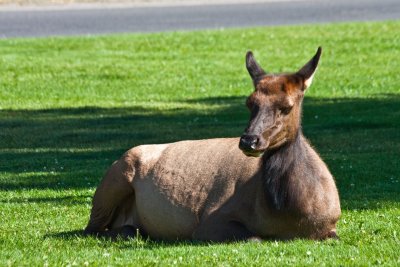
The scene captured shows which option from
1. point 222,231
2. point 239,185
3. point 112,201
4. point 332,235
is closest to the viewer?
point 332,235

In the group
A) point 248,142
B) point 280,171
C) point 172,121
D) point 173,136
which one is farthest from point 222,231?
point 172,121

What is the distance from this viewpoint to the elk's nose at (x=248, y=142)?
27.9 ft

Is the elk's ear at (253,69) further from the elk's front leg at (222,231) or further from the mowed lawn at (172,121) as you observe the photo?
the mowed lawn at (172,121)

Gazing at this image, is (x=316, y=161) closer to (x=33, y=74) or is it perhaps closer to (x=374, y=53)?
(x=33, y=74)

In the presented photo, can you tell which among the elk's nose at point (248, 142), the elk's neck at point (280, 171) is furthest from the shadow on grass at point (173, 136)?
the elk's nose at point (248, 142)

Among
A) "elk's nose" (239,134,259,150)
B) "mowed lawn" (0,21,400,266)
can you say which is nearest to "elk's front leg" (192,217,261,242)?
"mowed lawn" (0,21,400,266)

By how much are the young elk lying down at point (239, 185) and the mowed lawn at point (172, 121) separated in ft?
0.74

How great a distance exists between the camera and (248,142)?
849 cm

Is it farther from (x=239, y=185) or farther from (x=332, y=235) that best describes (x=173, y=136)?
(x=332, y=235)

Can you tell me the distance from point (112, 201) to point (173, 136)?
641cm

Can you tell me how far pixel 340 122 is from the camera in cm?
1789

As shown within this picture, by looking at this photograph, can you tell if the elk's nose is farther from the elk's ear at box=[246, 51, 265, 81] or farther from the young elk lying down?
the elk's ear at box=[246, 51, 265, 81]

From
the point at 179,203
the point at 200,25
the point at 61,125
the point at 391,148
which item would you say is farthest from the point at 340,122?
the point at 200,25

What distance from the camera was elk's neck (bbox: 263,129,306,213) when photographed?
898 centimetres
